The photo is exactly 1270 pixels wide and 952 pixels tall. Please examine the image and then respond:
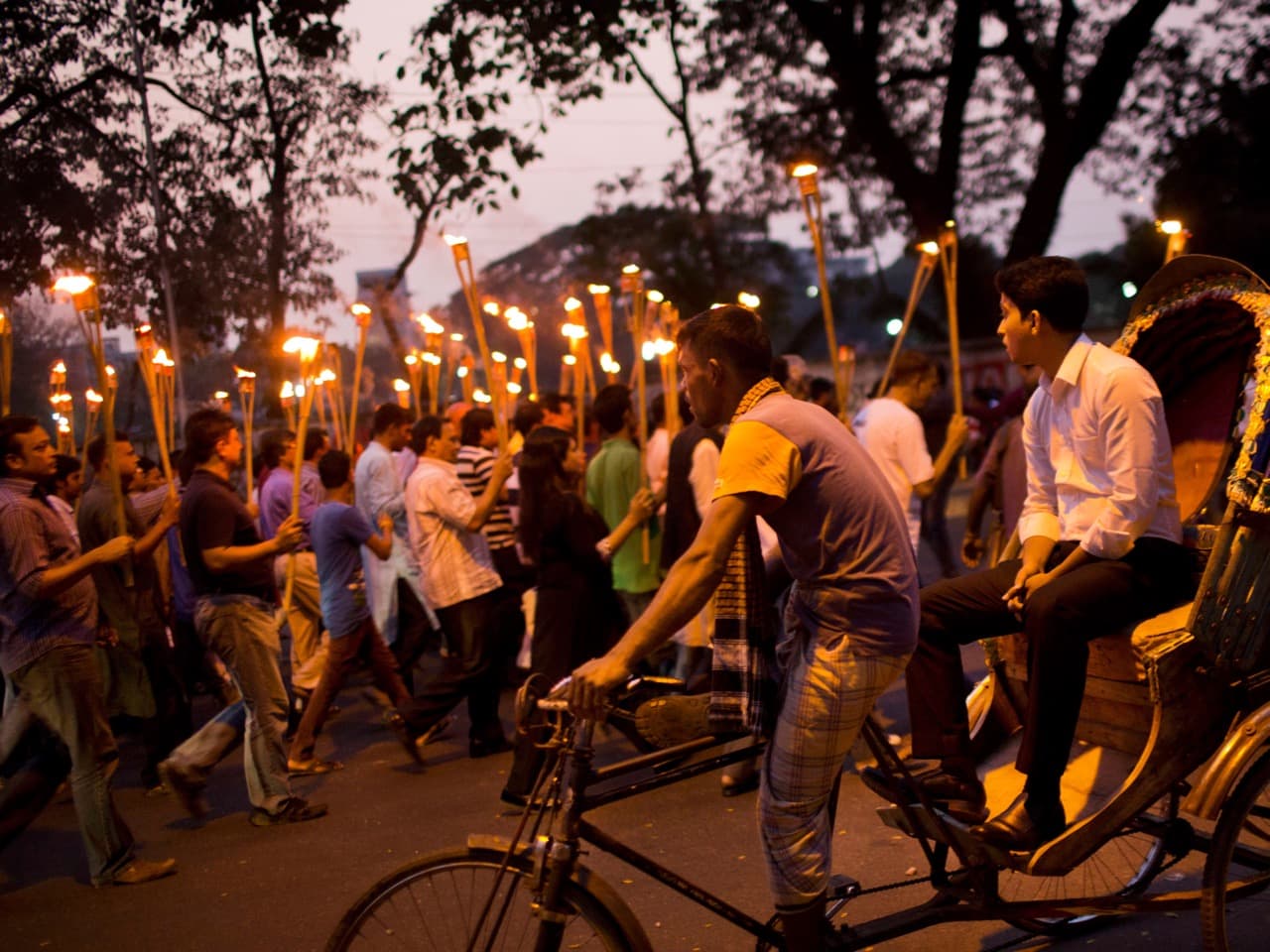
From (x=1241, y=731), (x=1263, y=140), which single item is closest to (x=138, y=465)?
(x=1241, y=731)

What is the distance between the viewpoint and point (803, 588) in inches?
137

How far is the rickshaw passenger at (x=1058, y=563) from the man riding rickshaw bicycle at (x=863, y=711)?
0.02 metres

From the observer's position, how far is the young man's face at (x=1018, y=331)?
4.11 m

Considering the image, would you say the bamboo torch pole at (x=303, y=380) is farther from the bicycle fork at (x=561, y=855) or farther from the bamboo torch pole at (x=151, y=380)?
the bicycle fork at (x=561, y=855)

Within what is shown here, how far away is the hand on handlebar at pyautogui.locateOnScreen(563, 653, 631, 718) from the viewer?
10.2ft

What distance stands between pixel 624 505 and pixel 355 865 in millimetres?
3326

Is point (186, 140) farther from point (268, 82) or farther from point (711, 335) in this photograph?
point (711, 335)

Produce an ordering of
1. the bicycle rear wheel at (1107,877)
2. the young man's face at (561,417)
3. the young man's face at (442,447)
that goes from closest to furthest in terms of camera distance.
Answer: the bicycle rear wheel at (1107,877)
the young man's face at (442,447)
the young man's face at (561,417)

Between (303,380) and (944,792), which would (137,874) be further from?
(944,792)

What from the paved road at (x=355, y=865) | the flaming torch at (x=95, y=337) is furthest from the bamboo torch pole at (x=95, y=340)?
the paved road at (x=355, y=865)

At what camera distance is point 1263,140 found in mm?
23750

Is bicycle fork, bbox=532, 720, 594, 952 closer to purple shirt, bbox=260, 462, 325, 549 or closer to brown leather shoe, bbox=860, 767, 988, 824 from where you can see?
brown leather shoe, bbox=860, 767, 988, 824

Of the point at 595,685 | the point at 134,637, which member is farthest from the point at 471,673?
the point at 595,685

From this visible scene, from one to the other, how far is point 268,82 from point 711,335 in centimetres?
1927
